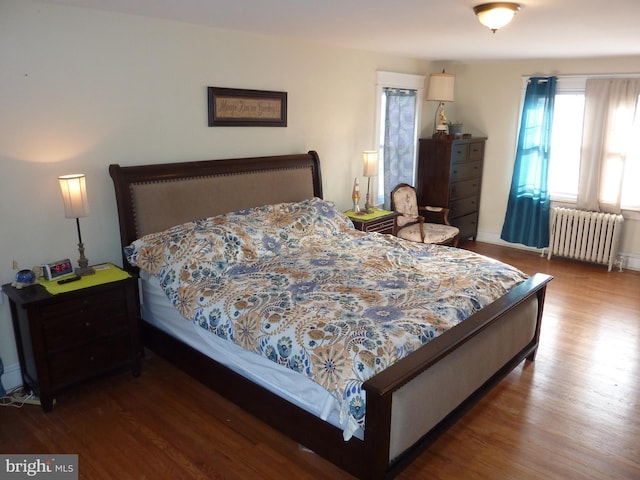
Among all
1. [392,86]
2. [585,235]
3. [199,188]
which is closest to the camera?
[199,188]

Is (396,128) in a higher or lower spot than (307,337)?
higher

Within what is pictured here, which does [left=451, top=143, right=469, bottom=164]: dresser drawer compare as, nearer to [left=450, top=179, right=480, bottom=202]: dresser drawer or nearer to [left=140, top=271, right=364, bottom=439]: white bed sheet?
[left=450, top=179, right=480, bottom=202]: dresser drawer

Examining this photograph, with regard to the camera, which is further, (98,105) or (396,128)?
(396,128)

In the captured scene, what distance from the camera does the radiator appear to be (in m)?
5.36

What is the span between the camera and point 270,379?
2469 millimetres

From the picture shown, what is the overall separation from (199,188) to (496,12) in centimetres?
224

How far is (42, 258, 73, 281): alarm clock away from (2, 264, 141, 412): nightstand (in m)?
0.07

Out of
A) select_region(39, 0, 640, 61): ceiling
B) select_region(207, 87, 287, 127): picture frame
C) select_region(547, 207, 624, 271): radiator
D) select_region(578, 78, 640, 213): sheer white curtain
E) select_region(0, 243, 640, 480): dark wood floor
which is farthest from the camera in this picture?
select_region(547, 207, 624, 271): radiator

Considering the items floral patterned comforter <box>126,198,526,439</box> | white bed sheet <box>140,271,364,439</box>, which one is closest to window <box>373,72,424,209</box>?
floral patterned comforter <box>126,198,526,439</box>

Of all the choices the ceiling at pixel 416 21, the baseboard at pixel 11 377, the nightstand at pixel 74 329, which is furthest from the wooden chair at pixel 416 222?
the baseboard at pixel 11 377

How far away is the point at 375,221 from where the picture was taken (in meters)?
4.79

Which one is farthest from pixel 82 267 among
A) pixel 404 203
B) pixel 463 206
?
pixel 463 206

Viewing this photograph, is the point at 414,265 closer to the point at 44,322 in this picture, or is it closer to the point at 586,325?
the point at 586,325

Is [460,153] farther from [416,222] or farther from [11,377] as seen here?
[11,377]
